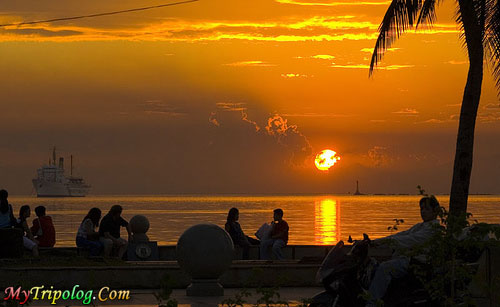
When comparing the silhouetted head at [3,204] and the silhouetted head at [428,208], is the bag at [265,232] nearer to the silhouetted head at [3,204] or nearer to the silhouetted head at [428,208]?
the silhouetted head at [3,204]

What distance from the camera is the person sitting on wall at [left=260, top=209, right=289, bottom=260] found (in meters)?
23.3

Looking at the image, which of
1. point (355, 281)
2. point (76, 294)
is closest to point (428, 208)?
point (355, 281)

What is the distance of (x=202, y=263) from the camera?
1675 cm

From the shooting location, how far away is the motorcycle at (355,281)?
1110 cm

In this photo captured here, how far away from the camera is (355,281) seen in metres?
11.2

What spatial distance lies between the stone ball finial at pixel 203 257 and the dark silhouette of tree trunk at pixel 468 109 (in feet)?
18.0

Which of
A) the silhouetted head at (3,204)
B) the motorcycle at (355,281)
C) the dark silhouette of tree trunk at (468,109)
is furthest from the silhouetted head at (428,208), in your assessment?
the silhouetted head at (3,204)

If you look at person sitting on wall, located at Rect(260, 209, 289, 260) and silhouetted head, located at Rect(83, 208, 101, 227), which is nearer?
silhouetted head, located at Rect(83, 208, 101, 227)

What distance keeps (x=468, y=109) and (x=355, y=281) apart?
33.0 feet

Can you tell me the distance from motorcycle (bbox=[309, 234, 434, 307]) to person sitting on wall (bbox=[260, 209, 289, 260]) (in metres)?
12.0

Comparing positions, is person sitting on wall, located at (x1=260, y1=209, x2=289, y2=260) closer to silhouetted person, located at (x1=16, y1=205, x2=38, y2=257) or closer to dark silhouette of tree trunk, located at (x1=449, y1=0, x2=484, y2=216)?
dark silhouette of tree trunk, located at (x1=449, y1=0, x2=484, y2=216)

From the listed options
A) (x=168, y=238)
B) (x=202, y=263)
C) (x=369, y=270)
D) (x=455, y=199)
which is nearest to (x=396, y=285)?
(x=369, y=270)

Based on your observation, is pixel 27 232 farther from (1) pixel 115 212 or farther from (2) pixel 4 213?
(1) pixel 115 212

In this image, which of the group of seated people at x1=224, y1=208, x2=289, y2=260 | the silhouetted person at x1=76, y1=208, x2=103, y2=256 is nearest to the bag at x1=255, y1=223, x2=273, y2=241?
the group of seated people at x1=224, y1=208, x2=289, y2=260
